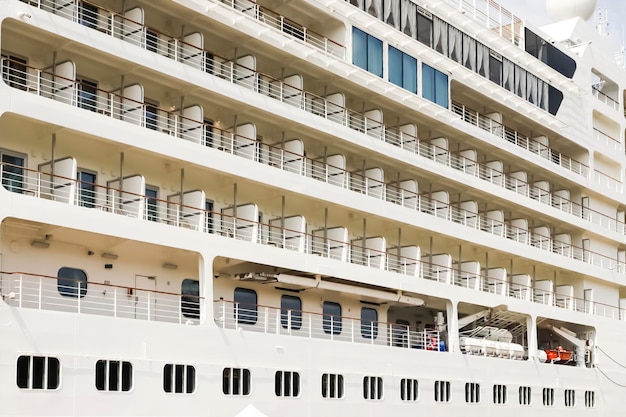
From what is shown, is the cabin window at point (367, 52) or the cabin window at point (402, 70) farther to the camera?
the cabin window at point (402, 70)

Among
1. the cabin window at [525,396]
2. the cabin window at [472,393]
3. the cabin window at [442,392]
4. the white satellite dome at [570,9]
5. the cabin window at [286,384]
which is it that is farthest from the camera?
the white satellite dome at [570,9]

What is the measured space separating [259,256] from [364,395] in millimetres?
4714

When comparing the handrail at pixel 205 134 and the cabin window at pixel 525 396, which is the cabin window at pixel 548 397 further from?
the handrail at pixel 205 134

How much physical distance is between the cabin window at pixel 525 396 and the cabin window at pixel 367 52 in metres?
10.7

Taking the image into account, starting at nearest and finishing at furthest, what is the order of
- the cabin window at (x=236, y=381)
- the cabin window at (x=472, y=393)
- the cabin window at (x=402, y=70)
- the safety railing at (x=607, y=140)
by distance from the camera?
the cabin window at (x=236, y=381)
the cabin window at (x=402, y=70)
the cabin window at (x=472, y=393)
the safety railing at (x=607, y=140)

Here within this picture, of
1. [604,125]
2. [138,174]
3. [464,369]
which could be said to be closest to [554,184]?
[604,125]

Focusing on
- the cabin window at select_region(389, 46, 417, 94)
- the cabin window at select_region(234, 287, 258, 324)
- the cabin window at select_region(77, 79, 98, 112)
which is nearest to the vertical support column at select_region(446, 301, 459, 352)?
the cabin window at select_region(389, 46, 417, 94)

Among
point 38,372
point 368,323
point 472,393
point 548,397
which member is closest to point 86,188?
point 38,372

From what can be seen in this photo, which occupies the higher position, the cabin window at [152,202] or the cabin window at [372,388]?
the cabin window at [152,202]

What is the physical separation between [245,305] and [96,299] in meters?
4.41

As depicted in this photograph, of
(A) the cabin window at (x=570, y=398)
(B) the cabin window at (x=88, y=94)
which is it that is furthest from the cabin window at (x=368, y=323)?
(B) the cabin window at (x=88, y=94)

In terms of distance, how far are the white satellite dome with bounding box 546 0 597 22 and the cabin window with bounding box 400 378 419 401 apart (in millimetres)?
20208

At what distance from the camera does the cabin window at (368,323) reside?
27250 mm

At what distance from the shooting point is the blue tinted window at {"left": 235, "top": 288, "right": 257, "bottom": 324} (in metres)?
23.4
